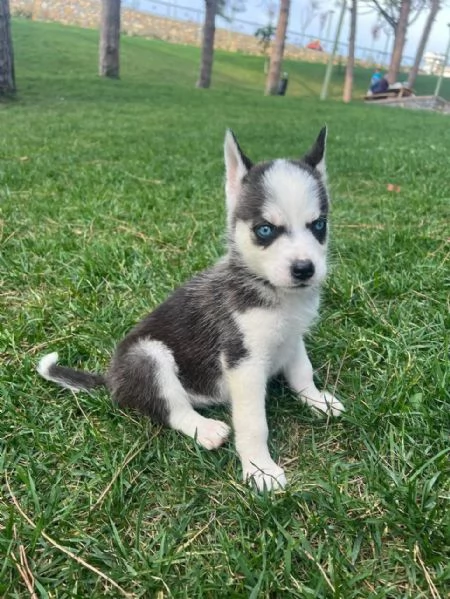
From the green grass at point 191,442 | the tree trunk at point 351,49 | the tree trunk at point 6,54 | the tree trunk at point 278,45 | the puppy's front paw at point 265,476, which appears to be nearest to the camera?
the green grass at point 191,442

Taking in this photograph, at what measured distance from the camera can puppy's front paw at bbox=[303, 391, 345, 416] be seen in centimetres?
314

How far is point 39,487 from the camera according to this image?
8.96 feet

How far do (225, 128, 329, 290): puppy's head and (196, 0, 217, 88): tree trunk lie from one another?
31677 mm

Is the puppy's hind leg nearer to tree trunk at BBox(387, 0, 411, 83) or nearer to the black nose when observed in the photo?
the black nose

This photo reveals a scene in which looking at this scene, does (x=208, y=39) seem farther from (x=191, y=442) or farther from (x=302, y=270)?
(x=191, y=442)

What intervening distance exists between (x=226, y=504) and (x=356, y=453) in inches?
30.7

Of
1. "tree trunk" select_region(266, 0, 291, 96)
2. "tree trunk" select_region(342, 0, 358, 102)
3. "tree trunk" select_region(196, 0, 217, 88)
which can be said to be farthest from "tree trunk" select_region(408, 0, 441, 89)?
"tree trunk" select_region(196, 0, 217, 88)

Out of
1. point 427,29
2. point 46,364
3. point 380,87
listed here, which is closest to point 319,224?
point 46,364

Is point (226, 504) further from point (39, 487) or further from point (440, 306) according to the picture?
point (440, 306)

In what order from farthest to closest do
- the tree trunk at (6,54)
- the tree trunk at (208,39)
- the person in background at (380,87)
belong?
the person in background at (380,87) < the tree trunk at (208,39) < the tree trunk at (6,54)

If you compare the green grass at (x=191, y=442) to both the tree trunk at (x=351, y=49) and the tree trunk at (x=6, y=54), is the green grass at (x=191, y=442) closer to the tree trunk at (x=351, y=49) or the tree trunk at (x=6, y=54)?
the tree trunk at (x=6, y=54)

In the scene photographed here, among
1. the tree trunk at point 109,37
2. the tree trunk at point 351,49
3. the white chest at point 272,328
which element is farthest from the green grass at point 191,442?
the tree trunk at point 351,49

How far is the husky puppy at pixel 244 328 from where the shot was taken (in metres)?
2.85

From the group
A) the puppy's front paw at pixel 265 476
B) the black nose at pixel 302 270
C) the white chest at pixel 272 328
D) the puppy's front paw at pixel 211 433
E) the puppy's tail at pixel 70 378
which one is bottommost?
the puppy's tail at pixel 70 378
